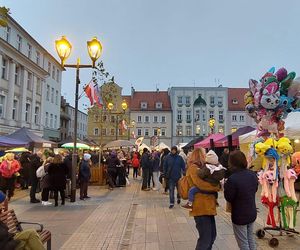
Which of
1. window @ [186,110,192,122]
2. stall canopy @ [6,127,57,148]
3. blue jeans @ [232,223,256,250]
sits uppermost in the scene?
window @ [186,110,192,122]

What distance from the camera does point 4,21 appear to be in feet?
13.7

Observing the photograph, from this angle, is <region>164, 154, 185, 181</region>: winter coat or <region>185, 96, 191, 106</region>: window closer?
<region>164, 154, 185, 181</region>: winter coat

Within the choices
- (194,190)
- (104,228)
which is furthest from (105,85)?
(194,190)

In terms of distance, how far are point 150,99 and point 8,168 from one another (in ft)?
213

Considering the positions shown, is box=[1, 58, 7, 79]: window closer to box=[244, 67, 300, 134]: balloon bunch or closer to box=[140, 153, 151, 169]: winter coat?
box=[140, 153, 151, 169]: winter coat

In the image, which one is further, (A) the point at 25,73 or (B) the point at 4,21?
(A) the point at 25,73

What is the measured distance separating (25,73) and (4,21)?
118 feet

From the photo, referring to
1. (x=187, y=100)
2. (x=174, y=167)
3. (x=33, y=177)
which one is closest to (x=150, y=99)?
(x=187, y=100)

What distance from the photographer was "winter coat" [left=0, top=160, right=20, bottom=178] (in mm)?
12305

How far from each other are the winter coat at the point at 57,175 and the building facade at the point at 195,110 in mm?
62970

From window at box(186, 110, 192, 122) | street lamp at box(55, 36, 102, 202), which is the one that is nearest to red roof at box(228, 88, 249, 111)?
window at box(186, 110, 192, 122)

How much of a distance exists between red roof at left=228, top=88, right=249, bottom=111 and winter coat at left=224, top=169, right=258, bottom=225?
72.2 metres

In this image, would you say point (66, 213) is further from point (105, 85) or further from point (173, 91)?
point (173, 91)

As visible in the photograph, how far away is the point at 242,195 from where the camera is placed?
199 inches
